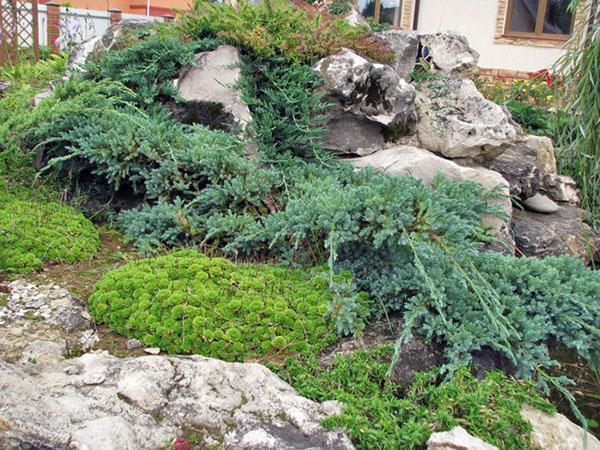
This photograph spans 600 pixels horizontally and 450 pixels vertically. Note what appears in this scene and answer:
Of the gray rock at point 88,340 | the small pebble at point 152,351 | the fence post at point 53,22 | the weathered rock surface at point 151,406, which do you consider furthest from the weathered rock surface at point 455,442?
the fence post at point 53,22

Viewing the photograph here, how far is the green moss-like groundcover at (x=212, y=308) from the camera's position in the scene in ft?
10.5

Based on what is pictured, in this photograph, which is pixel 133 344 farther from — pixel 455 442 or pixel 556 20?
pixel 556 20

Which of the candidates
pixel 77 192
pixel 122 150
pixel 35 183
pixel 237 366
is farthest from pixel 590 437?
pixel 35 183

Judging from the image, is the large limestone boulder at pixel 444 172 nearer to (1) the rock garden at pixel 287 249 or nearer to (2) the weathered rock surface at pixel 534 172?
(1) the rock garden at pixel 287 249

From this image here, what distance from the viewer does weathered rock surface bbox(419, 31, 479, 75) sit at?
638cm

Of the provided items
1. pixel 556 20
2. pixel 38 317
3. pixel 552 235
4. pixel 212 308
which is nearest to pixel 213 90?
pixel 212 308

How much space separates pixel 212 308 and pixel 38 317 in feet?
3.04

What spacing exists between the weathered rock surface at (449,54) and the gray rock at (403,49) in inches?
10.8

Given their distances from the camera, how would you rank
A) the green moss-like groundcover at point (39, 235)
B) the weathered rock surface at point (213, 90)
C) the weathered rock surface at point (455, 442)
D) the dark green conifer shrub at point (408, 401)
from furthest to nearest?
the weathered rock surface at point (213, 90) → the green moss-like groundcover at point (39, 235) → the dark green conifer shrub at point (408, 401) → the weathered rock surface at point (455, 442)

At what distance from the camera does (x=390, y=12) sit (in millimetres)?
15219

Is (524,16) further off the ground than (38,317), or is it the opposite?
(524,16)

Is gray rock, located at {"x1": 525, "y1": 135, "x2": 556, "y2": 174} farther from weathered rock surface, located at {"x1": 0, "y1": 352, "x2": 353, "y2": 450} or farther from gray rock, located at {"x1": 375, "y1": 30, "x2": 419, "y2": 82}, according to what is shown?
weathered rock surface, located at {"x1": 0, "y1": 352, "x2": 353, "y2": 450}

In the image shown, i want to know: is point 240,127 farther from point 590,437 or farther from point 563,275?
point 590,437

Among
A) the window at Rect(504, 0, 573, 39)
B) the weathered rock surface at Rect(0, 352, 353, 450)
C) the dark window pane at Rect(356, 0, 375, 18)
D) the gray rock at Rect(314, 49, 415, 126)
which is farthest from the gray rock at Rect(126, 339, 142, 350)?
the dark window pane at Rect(356, 0, 375, 18)
